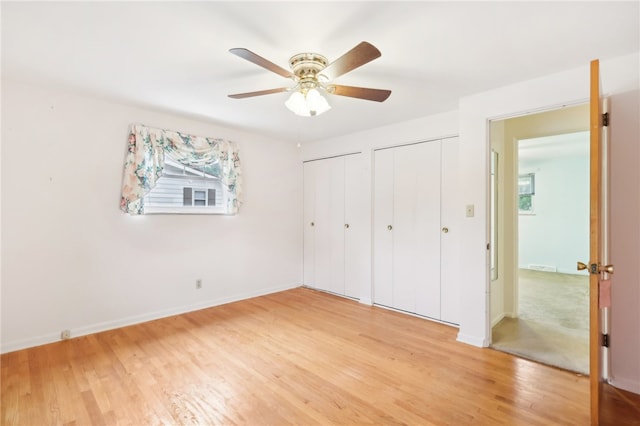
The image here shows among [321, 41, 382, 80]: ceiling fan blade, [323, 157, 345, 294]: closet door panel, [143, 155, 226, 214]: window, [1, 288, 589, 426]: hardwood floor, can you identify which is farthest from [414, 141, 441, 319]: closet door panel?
[143, 155, 226, 214]: window

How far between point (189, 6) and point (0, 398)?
8.78 feet

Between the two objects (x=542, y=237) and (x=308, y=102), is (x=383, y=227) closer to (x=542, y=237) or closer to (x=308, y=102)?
(x=308, y=102)

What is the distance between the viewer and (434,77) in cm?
238

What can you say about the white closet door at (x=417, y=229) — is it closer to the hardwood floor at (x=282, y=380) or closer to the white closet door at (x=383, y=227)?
the white closet door at (x=383, y=227)

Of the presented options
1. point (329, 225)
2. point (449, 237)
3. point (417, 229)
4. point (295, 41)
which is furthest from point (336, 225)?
point (295, 41)

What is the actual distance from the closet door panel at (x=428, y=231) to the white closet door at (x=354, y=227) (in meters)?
0.73

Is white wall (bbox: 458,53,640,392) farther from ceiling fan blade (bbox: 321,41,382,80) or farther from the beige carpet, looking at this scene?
ceiling fan blade (bbox: 321,41,382,80)

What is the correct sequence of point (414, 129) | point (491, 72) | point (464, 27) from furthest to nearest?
point (414, 129)
point (491, 72)
point (464, 27)

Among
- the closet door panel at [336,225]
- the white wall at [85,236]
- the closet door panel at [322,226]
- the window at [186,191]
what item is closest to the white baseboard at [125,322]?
the white wall at [85,236]

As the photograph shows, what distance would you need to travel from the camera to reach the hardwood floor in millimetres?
1773

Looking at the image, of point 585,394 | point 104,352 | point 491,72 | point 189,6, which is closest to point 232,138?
point 189,6

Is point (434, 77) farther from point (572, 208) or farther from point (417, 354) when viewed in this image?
point (572, 208)

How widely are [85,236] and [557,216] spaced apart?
7.80 m

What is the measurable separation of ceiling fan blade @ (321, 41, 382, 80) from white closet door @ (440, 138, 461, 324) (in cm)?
193
